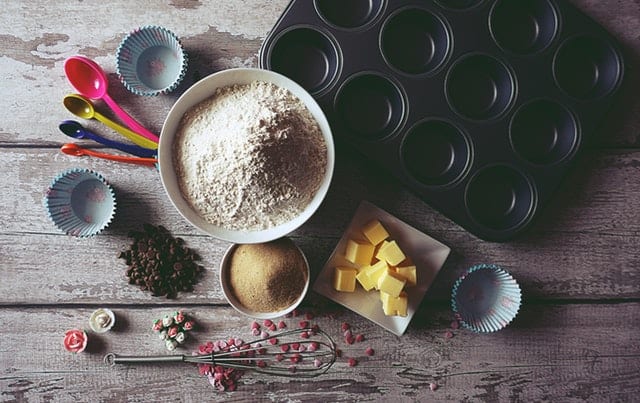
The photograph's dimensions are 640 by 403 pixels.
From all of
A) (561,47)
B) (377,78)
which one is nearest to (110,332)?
(377,78)

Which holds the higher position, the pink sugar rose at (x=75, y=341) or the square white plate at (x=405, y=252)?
the square white plate at (x=405, y=252)

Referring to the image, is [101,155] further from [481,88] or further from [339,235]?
[481,88]

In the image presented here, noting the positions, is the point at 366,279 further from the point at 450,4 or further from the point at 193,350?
the point at 450,4

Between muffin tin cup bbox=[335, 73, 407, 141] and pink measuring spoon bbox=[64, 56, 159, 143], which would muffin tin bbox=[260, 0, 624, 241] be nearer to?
muffin tin cup bbox=[335, 73, 407, 141]

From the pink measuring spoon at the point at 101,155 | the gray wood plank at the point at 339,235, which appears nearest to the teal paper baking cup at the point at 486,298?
the gray wood plank at the point at 339,235

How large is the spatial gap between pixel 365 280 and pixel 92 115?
2.25 ft

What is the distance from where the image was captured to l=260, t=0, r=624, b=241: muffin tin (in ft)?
3.81

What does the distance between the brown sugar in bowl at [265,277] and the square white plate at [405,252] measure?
61 millimetres

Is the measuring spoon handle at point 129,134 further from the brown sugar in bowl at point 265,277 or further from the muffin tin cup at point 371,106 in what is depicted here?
the muffin tin cup at point 371,106

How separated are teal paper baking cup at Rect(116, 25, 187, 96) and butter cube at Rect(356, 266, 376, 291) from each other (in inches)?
22.2

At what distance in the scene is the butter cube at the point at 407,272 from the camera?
1.17 metres

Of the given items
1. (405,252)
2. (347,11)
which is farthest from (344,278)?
(347,11)

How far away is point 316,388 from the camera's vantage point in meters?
1.27

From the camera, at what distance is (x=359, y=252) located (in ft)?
3.87
